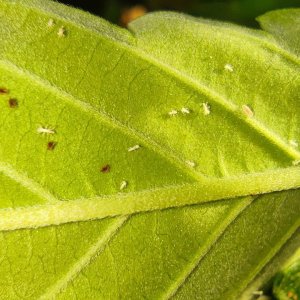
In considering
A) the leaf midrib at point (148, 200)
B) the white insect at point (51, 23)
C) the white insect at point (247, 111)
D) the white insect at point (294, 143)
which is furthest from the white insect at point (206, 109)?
the white insect at point (51, 23)

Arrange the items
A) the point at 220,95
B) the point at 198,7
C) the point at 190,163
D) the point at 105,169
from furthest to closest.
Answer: the point at 198,7 < the point at 220,95 < the point at 190,163 < the point at 105,169

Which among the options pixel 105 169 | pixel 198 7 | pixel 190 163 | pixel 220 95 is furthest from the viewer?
pixel 198 7

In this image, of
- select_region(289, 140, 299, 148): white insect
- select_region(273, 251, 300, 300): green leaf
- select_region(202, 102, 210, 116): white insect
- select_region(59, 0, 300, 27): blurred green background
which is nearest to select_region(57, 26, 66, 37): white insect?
select_region(202, 102, 210, 116): white insect

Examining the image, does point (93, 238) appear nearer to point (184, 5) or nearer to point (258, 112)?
point (258, 112)

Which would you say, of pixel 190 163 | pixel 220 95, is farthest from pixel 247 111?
pixel 190 163

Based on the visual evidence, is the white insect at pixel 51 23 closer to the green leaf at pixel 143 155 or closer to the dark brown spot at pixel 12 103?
the green leaf at pixel 143 155

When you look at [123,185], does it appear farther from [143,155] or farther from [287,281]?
[287,281]
